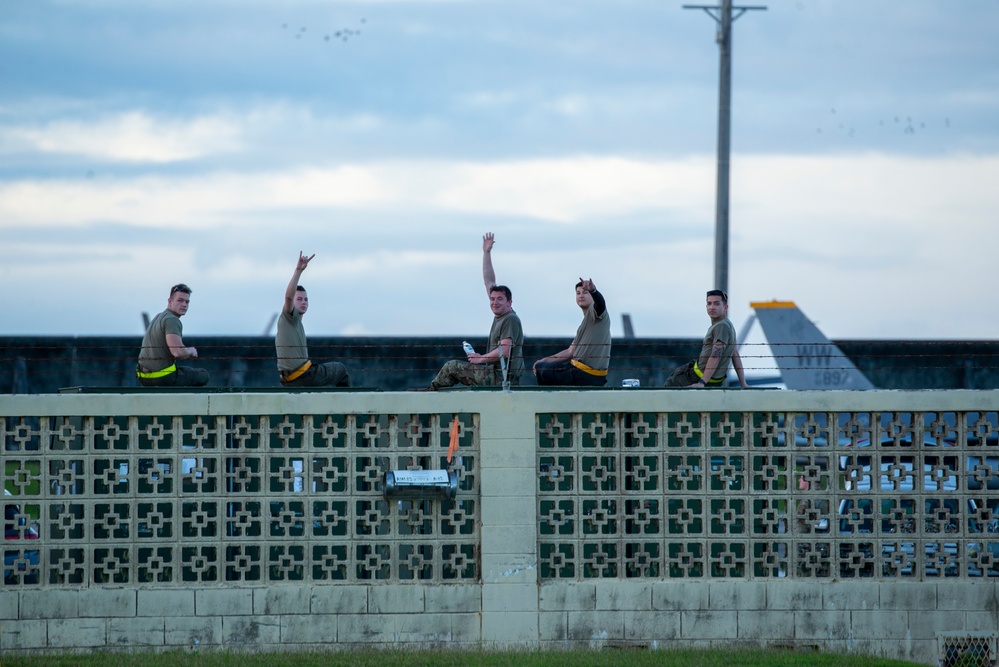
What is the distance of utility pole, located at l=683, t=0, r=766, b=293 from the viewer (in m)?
25.1

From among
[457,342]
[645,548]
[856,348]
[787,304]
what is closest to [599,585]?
[645,548]

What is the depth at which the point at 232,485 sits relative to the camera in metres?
11.5

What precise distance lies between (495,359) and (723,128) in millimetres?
14437

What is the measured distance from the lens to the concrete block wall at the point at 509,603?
36.8 ft

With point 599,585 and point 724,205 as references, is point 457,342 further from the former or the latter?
point 599,585

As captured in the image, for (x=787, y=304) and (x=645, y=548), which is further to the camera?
(x=787, y=304)

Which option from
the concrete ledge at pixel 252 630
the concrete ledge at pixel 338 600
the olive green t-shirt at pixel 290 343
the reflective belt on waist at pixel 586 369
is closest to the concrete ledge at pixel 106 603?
the concrete ledge at pixel 252 630

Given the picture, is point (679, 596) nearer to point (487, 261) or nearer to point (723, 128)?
point (487, 261)

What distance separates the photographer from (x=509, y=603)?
448 inches

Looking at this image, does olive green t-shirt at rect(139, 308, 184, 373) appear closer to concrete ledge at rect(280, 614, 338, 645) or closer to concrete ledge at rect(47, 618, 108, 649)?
concrete ledge at rect(47, 618, 108, 649)

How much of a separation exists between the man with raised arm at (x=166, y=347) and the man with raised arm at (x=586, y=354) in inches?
123

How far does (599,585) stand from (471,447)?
153cm

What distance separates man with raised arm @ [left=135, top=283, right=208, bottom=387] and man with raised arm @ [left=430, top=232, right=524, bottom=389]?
2.23 m

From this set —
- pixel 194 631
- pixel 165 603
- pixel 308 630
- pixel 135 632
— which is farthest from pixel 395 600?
pixel 135 632
